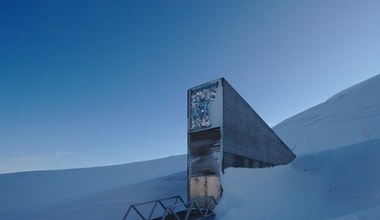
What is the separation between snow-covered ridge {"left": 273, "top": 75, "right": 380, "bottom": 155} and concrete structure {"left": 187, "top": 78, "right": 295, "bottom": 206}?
26.1 feet

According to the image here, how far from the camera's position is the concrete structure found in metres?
9.56

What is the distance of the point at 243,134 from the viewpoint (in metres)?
11.3

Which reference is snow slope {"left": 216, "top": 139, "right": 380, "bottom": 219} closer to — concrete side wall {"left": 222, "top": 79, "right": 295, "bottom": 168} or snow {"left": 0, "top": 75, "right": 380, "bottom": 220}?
snow {"left": 0, "top": 75, "right": 380, "bottom": 220}

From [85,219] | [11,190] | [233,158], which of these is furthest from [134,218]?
[11,190]

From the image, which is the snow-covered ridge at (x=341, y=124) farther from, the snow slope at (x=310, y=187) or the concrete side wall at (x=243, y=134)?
the snow slope at (x=310, y=187)

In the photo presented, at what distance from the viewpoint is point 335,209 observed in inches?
269

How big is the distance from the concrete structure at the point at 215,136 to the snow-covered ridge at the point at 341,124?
796 cm

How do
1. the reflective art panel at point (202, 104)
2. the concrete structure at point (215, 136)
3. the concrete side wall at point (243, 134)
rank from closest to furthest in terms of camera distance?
the concrete structure at point (215, 136), the concrete side wall at point (243, 134), the reflective art panel at point (202, 104)

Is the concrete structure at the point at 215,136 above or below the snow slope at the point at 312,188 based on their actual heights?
above

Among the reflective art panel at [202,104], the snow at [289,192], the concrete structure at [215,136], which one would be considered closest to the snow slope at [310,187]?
the snow at [289,192]

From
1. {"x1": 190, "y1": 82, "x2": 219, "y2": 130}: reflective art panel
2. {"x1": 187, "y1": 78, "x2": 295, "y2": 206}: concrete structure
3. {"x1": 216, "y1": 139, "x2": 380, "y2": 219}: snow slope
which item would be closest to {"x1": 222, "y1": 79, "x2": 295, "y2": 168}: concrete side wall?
{"x1": 187, "y1": 78, "x2": 295, "y2": 206}: concrete structure

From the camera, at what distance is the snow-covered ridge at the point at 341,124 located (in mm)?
18344

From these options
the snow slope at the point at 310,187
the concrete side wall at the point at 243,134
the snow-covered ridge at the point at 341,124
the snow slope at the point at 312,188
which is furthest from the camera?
the snow-covered ridge at the point at 341,124

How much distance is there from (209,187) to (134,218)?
3372 millimetres
